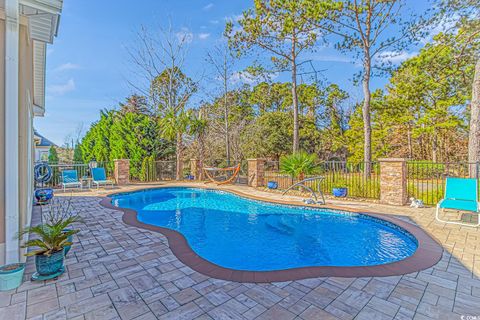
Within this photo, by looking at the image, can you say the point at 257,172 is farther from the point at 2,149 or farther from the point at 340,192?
the point at 2,149

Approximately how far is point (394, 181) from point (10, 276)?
884 centimetres

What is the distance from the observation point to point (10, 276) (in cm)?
272

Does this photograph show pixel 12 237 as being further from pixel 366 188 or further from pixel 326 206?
pixel 366 188

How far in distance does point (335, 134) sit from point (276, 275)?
1939 cm

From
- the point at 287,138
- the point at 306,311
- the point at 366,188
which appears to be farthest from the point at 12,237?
the point at 287,138

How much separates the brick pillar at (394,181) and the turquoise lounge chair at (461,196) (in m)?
1.47

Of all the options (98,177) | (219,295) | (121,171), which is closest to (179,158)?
(121,171)

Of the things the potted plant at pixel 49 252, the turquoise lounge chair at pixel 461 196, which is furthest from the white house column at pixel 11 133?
the turquoise lounge chair at pixel 461 196

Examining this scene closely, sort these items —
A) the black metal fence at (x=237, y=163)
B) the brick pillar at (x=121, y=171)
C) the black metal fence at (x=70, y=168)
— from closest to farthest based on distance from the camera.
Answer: the black metal fence at (x=70, y=168) < the brick pillar at (x=121, y=171) < the black metal fence at (x=237, y=163)

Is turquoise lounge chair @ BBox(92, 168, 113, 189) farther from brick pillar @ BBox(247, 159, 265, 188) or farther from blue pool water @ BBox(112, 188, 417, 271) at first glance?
brick pillar @ BBox(247, 159, 265, 188)

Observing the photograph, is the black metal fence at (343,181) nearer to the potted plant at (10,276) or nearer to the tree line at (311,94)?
the tree line at (311,94)

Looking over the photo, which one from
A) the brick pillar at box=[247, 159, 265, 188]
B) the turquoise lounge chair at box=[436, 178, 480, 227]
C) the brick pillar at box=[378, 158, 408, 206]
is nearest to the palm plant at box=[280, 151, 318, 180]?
the brick pillar at box=[247, 159, 265, 188]

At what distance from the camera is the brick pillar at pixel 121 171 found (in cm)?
1256

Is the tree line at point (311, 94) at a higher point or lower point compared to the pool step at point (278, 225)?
higher
